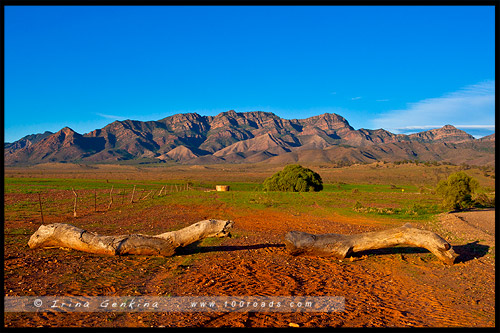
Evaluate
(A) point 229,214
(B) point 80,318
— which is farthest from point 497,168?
(A) point 229,214

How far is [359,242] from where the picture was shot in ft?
39.0

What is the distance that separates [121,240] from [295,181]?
3537cm

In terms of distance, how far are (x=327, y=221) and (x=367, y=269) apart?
12.0 meters

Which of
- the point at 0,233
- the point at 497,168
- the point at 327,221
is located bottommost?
the point at 327,221

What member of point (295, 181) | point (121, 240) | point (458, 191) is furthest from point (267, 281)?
point (295, 181)

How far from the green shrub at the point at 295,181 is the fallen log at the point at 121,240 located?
111ft

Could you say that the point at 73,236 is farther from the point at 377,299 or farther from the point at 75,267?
the point at 377,299

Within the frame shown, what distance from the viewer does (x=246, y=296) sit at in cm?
771

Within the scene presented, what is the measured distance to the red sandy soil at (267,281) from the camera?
6.45 meters

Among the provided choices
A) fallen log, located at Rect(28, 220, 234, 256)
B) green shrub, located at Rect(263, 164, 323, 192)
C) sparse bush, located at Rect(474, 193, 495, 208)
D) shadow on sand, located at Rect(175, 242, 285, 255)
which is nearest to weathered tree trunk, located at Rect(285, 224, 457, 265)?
shadow on sand, located at Rect(175, 242, 285, 255)

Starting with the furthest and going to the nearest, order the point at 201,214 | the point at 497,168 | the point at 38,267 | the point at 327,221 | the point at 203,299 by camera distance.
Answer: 1. the point at 201,214
2. the point at 327,221
3. the point at 38,267
4. the point at 203,299
5. the point at 497,168

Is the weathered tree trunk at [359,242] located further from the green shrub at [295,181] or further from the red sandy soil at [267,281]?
the green shrub at [295,181]

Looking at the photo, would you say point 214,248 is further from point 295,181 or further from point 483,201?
point 295,181

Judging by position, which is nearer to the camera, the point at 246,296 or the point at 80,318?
the point at 80,318
